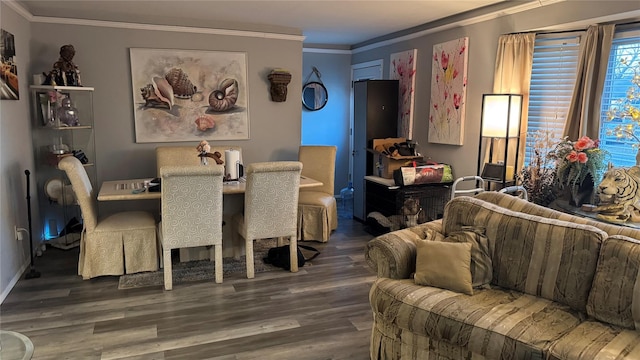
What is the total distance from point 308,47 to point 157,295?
4404mm

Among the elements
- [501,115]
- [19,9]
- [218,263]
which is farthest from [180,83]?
[501,115]

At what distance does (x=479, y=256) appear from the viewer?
264 centimetres

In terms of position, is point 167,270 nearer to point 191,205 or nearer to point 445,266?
point 191,205

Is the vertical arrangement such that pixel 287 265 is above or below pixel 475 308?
below

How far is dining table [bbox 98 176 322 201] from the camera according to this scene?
375 cm

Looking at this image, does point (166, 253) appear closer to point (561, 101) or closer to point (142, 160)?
point (142, 160)

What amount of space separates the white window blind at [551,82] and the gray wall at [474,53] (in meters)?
0.19

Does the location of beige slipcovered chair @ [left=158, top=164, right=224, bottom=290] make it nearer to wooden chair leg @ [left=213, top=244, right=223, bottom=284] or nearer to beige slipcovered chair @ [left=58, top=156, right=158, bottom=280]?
wooden chair leg @ [left=213, top=244, right=223, bottom=284]

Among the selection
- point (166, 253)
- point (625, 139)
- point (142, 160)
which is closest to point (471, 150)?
point (625, 139)

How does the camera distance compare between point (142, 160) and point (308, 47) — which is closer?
point (142, 160)

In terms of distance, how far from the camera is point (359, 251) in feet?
15.1

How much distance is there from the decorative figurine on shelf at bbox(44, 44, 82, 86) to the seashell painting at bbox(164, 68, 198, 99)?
907mm

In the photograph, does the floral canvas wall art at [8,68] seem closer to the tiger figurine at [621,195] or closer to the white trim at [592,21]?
the white trim at [592,21]

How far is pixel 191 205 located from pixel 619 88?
334cm
